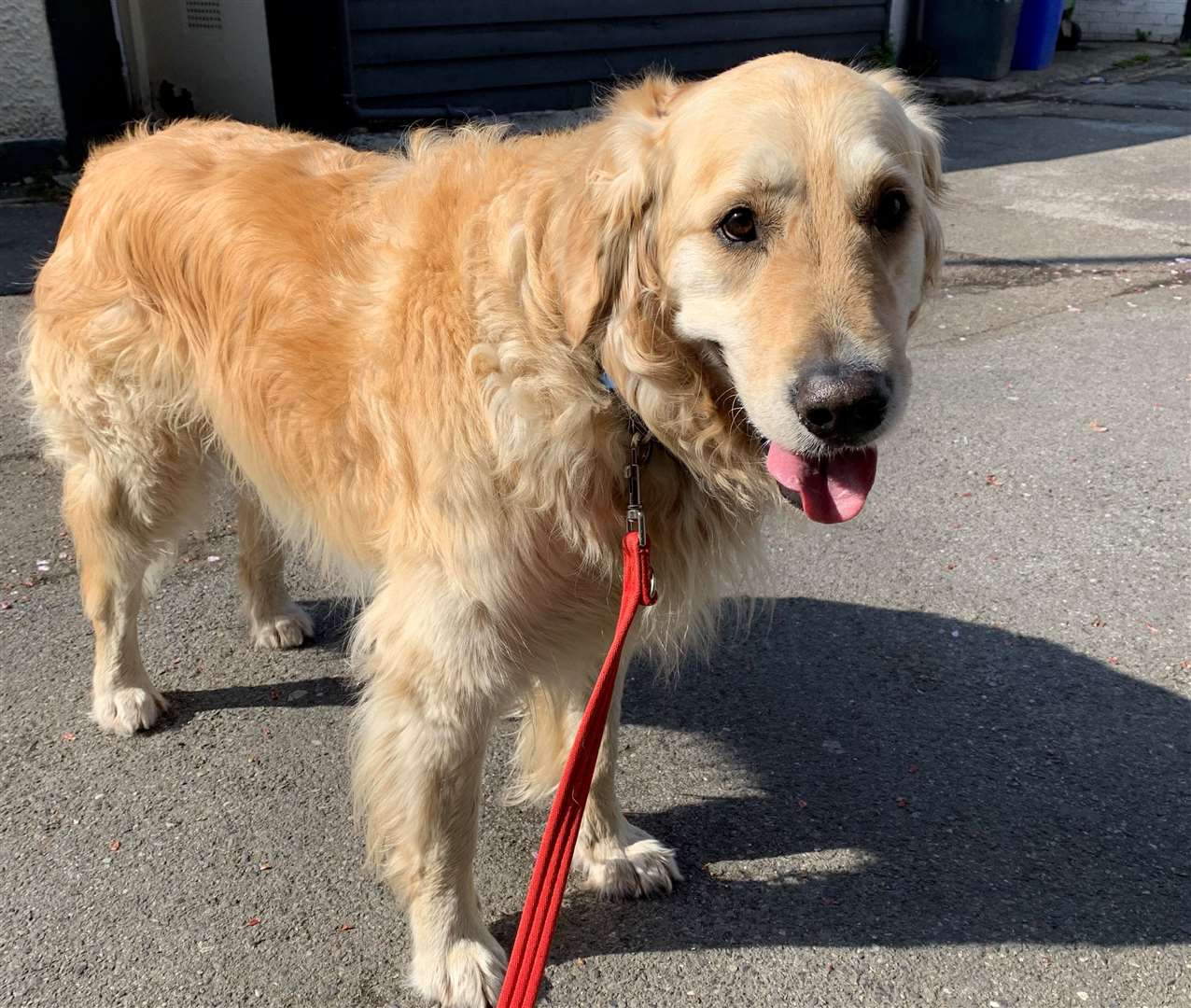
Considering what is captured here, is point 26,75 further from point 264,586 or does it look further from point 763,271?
point 763,271

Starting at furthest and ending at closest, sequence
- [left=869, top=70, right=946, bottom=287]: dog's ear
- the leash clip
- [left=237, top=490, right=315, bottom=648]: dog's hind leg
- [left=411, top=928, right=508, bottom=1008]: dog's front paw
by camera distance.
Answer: [left=237, top=490, right=315, bottom=648]: dog's hind leg
[left=411, top=928, right=508, bottom=1008]: dog's front paw
[left=869, top=70, right=946, bottom=287]: dog's ear
the leash clip

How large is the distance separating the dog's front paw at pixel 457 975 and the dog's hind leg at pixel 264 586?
147 cm

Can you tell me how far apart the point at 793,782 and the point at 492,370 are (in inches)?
61.8

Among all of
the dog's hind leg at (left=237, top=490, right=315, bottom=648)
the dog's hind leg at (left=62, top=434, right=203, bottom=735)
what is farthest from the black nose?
the dog's hind leg at (left=237, top=490, right=315, bottom=648)

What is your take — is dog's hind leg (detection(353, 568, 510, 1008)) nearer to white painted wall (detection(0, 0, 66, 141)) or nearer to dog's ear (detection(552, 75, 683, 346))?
dog's ear (detection(552, 75, 683, 346))

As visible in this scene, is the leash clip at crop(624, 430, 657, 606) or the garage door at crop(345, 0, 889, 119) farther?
the garage door at crop(345, 0, 889, 119)

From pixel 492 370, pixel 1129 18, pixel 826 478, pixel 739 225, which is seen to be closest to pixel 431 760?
pixel 492 370

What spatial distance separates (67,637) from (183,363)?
1.24 metres

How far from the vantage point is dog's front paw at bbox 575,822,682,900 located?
9.04ft

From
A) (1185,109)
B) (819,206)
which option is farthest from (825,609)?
(1185,109)

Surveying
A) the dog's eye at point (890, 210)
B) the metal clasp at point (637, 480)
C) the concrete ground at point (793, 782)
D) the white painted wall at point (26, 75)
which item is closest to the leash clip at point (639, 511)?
the metal clasp at point (637, 480)

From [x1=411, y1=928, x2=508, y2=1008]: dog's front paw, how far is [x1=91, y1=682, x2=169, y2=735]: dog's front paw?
1247mm

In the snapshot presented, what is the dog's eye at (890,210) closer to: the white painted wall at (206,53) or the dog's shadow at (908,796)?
the dog's shadow at (908,796)

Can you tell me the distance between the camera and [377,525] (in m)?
2.56
